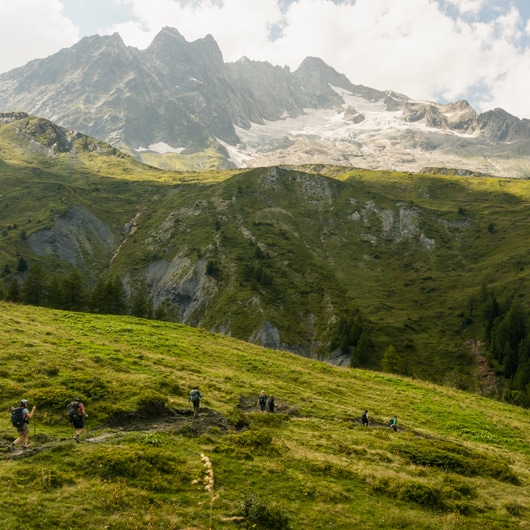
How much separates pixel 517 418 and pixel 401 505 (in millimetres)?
37697

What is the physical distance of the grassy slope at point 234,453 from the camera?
1616cm

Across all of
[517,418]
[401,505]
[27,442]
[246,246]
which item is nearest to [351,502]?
[401,505]

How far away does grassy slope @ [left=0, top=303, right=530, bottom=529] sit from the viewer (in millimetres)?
16156

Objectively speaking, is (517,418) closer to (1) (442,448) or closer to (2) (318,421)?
(1) (442,448)

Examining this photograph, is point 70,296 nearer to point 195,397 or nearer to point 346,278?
point 195,397

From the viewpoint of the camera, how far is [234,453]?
71.8ft

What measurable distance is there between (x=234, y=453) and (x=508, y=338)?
123768mm

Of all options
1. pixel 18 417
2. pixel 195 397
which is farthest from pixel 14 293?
pixel 18 417

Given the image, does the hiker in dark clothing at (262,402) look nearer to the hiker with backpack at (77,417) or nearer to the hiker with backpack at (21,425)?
the hiker with backpack at (77,417)

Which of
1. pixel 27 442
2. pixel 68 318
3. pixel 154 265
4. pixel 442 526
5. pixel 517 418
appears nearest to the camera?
pixel 442 526

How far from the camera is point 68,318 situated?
53.6 m

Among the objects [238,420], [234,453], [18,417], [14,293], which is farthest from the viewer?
[14,293]

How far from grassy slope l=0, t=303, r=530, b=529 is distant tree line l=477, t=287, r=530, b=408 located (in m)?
71.9

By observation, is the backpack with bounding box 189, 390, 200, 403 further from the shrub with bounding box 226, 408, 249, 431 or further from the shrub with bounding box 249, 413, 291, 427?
the shrub with bounding box 249, 413, 291, 427
